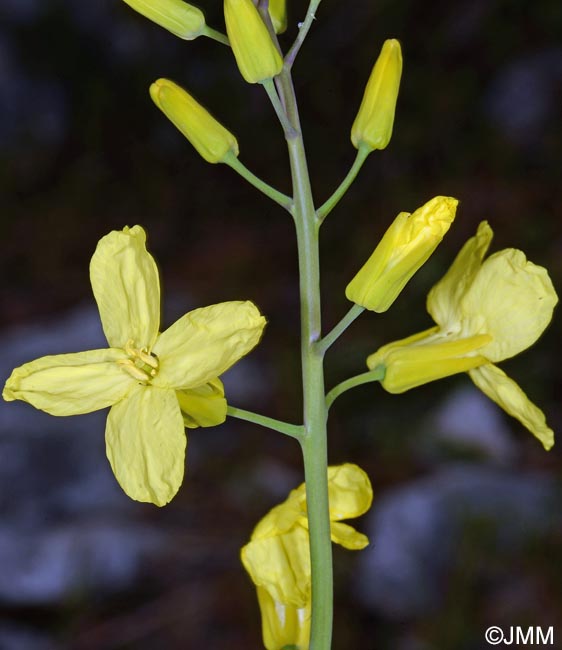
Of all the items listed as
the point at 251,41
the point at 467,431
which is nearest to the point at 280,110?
the point at 251,41

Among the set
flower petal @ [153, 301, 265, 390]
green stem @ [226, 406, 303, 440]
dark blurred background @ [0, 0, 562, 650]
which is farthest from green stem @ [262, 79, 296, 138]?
dark blurred background @ [0, 0, 562, 650]

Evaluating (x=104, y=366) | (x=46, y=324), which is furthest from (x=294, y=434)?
(x=46, y=324)

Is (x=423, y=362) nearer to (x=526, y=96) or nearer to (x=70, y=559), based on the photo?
(x=70, y=559)

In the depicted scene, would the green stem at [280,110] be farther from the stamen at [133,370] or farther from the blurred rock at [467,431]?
the blurred rock at [467,431]

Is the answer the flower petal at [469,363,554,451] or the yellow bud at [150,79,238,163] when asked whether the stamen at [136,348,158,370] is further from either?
the flower petal at [469,363,554,451]

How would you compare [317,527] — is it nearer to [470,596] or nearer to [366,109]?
[366,109]

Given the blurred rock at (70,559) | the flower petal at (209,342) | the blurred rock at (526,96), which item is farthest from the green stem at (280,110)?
the blurred rock at (526,96)
